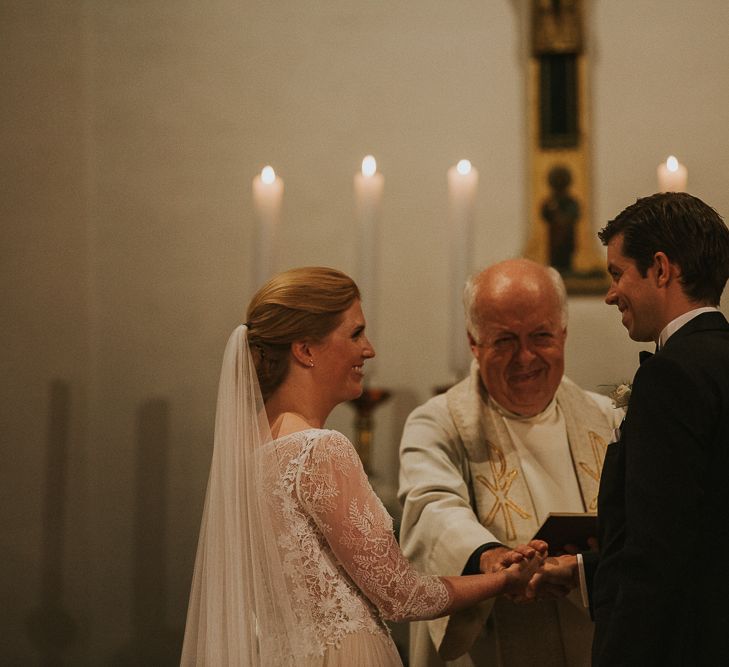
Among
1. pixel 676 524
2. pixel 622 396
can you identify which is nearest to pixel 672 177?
pixel 622 396

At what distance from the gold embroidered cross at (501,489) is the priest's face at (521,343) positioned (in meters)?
0.22

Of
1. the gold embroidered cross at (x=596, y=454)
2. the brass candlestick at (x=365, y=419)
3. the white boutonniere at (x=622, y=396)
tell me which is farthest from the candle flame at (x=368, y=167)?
the white boutonniere at (x=622, y=396)

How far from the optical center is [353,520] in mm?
2574

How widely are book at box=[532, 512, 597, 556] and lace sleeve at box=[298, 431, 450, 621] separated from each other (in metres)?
0.69

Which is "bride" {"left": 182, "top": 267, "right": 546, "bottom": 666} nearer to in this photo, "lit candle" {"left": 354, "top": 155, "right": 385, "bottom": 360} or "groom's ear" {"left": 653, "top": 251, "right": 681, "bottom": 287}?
"groom's ear" {"left": 653, "top": 251, "right": 681, "bottom": 287}

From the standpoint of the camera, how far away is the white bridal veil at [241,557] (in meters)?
2.61

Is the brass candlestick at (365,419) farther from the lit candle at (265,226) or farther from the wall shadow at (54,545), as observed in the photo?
the wall shadow at (54,545)

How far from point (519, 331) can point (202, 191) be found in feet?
6.13

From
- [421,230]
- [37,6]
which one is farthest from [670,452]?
[37,6]

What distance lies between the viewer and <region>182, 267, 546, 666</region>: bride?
258 centimetres

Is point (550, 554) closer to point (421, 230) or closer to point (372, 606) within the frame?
point (372, 606)

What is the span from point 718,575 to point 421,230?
8.73 feet

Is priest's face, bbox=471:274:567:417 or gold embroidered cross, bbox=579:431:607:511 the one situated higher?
priest's face, bbox=471:274:567:417

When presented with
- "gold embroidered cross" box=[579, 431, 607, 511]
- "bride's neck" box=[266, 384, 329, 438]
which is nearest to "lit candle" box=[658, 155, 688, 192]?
"gold embroidered cross" box=[579, 431, 607, 511]
